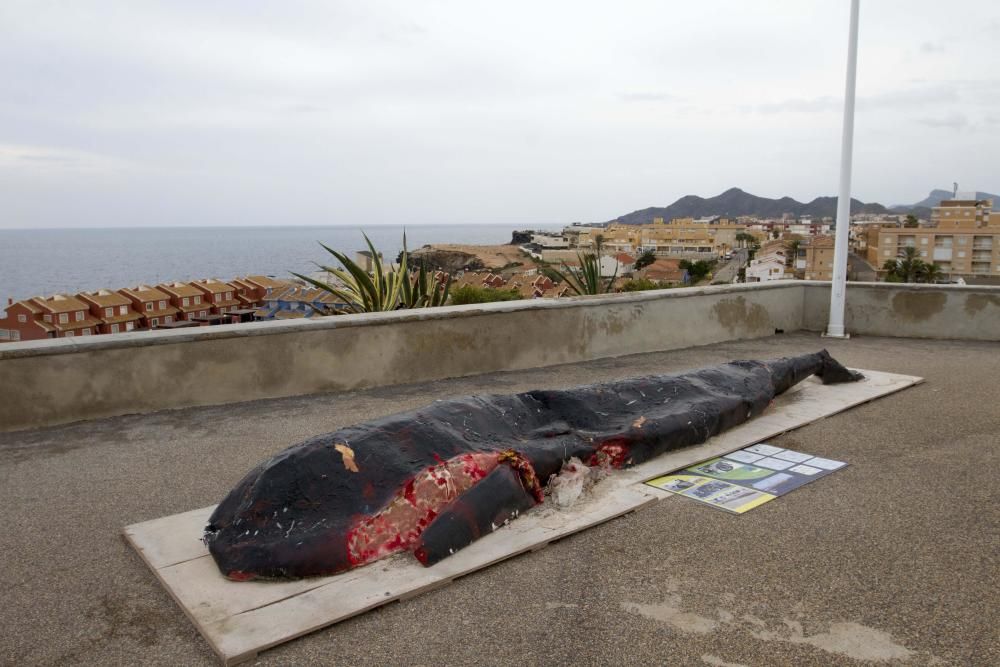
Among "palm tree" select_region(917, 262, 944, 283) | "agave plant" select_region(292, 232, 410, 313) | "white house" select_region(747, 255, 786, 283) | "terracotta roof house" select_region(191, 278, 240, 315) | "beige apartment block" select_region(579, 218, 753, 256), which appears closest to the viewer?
"terracotta roof house" select_region(191, 278, 240, 315)

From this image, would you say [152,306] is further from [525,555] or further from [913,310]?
[913,310]

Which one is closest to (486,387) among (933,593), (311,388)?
(311,388)

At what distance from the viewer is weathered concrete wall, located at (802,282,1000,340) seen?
930cm

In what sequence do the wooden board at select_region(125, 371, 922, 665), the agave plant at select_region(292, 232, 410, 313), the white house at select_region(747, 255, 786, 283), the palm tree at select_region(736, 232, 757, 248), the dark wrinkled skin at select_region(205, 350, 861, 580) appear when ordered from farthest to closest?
the palm tree at select_region(736, 232, 757, 248) → the white house at select_region(747, 255, 786, 283) → the agave plant at select_region(292, 232, 410, 313) → the dark wrinkled skin at select_region(205, 350, 861, 580) → the wooden board at select_region(125, 371, 922, 665)

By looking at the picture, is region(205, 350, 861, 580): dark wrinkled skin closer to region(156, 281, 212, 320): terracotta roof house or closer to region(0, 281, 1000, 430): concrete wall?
region(0, 281, 1000, 430): concrete wall

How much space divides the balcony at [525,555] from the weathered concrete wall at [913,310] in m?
1.25

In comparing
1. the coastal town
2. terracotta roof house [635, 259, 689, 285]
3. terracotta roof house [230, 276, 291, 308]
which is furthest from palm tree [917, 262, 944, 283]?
terracotta roof house [230, 276, 291, 308]

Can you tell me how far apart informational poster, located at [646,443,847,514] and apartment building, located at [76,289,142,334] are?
205 inches

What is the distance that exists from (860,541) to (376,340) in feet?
14.7

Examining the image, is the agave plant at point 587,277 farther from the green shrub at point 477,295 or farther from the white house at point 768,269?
the white house at point 768,269

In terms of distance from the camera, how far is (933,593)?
116 inches

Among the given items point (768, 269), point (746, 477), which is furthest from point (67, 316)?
point (768, 269)

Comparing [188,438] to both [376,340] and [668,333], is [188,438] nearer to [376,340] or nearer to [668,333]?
[376,340]

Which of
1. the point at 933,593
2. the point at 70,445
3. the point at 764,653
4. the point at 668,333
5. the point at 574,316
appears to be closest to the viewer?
the point at 764,653
